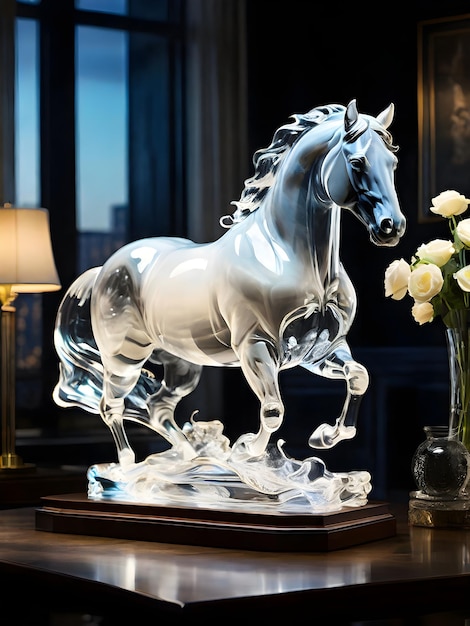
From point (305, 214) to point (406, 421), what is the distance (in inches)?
112

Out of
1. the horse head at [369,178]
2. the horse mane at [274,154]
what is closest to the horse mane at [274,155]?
the horse mane at [274,154]

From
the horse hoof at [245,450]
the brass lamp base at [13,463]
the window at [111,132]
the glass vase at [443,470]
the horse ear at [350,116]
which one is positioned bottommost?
the brass lamp base at [13,463]

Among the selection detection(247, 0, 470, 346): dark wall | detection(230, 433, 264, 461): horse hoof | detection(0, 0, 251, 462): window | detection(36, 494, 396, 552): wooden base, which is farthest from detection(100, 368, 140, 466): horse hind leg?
detection(247, 0, 470, 346): dark wall

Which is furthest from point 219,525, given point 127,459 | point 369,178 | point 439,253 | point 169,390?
point 439,253

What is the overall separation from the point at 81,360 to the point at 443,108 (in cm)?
281

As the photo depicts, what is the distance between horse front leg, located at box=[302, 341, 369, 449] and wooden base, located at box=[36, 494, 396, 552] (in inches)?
4.4

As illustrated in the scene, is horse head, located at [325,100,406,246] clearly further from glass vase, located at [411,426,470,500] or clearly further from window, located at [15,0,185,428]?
window, located at [15,0,185,428]

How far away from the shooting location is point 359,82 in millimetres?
4527

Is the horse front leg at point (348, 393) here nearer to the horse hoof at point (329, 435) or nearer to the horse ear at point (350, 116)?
the horse hoof at point (329, 435)

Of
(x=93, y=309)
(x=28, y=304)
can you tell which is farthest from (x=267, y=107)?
(x=93, y=309)

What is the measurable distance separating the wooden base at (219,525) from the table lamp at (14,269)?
1307 mm

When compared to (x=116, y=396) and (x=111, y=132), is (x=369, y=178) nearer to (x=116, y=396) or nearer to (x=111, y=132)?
(x=116, y=396)

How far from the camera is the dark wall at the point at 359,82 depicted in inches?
170

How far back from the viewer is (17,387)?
168 inches
